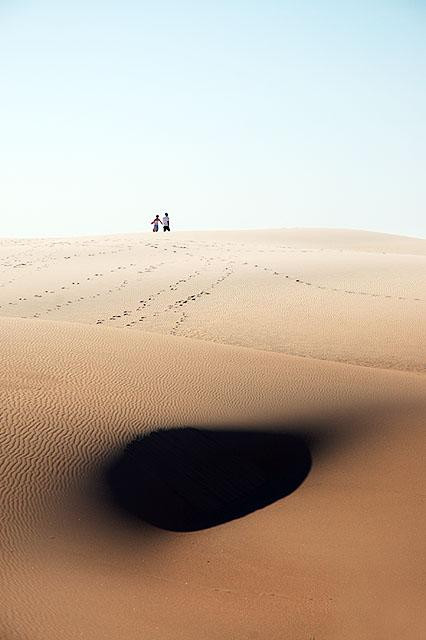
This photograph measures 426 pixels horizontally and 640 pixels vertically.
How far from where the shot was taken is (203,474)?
9398 mm

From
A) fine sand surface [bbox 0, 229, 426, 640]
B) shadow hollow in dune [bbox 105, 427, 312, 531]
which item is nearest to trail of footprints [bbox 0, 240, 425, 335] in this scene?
fine sand surface [bbox 0, 229, 426, 640]

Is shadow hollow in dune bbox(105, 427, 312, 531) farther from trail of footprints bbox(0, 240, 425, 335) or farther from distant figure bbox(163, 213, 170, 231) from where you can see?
distant figure bbox(163, 213, 170, 231)

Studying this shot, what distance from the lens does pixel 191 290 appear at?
72.8 feet

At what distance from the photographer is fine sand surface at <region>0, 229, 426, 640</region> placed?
6738 mm

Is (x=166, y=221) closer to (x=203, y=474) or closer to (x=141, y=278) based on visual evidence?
(x=141, y=278)

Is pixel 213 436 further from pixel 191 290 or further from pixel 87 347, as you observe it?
pixel 191 290

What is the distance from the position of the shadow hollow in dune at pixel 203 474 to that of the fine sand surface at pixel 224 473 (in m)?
0.08

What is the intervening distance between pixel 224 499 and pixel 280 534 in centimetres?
93

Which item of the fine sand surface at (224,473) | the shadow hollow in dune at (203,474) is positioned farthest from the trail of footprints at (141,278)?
the shadow hollow in dune at (203,474)

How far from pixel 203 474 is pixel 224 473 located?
245 mm

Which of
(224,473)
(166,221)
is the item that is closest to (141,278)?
(224,473)

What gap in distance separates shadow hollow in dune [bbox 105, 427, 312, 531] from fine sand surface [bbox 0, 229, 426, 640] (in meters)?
0.08

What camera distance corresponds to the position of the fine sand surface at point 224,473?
674cm

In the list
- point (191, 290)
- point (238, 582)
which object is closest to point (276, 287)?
point (191, 290)
